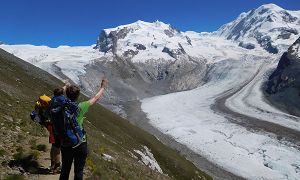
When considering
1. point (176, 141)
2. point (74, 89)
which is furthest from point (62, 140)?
point (176, 141)

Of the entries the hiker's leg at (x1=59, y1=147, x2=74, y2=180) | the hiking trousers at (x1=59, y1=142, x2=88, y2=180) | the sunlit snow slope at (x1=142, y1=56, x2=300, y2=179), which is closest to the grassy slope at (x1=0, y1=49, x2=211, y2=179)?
the hiker's leg at (x1=59, y1=147, x2=74, y2=180)

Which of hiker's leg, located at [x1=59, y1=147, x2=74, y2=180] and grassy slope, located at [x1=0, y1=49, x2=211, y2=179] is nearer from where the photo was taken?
hiker's leg, located at [x1=59, y1=147, x2=74, y2=180]

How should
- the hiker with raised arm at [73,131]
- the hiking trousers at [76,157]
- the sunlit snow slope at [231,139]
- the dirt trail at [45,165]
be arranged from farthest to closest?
the sunlit snow slope at [231,139]
the dirt trail at [45,165]
the hiking trousers at [76,157]
the hiker with raised arm at [73,131]

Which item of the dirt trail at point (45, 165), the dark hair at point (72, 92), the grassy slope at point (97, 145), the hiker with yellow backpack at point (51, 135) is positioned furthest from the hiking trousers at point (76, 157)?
the grassy slope at point (97, 145)

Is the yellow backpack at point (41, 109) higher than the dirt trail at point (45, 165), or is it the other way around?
the yellow backpack at point (41, 109)

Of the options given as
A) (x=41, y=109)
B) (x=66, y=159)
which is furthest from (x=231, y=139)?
(x=66, y=159)

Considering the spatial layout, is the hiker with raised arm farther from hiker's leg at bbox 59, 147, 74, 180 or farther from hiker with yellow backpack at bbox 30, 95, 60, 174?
hiker with yellow backpack at bbox 30, 95, 60, 174

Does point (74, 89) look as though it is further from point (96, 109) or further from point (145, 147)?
point (96, 109)

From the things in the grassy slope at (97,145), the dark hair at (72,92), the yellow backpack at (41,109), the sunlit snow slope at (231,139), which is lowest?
the sunlit snow slope at (231,139)

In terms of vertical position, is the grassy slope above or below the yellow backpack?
below

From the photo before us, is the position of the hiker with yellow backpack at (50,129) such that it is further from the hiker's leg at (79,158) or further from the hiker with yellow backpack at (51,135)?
the hiker's leg at (79,158)

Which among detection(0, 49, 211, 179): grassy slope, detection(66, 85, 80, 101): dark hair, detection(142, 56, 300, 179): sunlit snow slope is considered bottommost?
detection(142, 56, 300, 179): sunlit snow slope

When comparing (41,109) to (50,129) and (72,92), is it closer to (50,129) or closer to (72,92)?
(50,129)

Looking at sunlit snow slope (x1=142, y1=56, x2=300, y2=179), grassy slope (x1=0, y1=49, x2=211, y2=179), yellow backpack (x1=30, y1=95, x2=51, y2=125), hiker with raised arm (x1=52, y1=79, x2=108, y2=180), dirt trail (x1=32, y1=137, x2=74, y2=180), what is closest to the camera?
hiker with raised arm (x1=52, y1=79, x2=108, y2=180)
